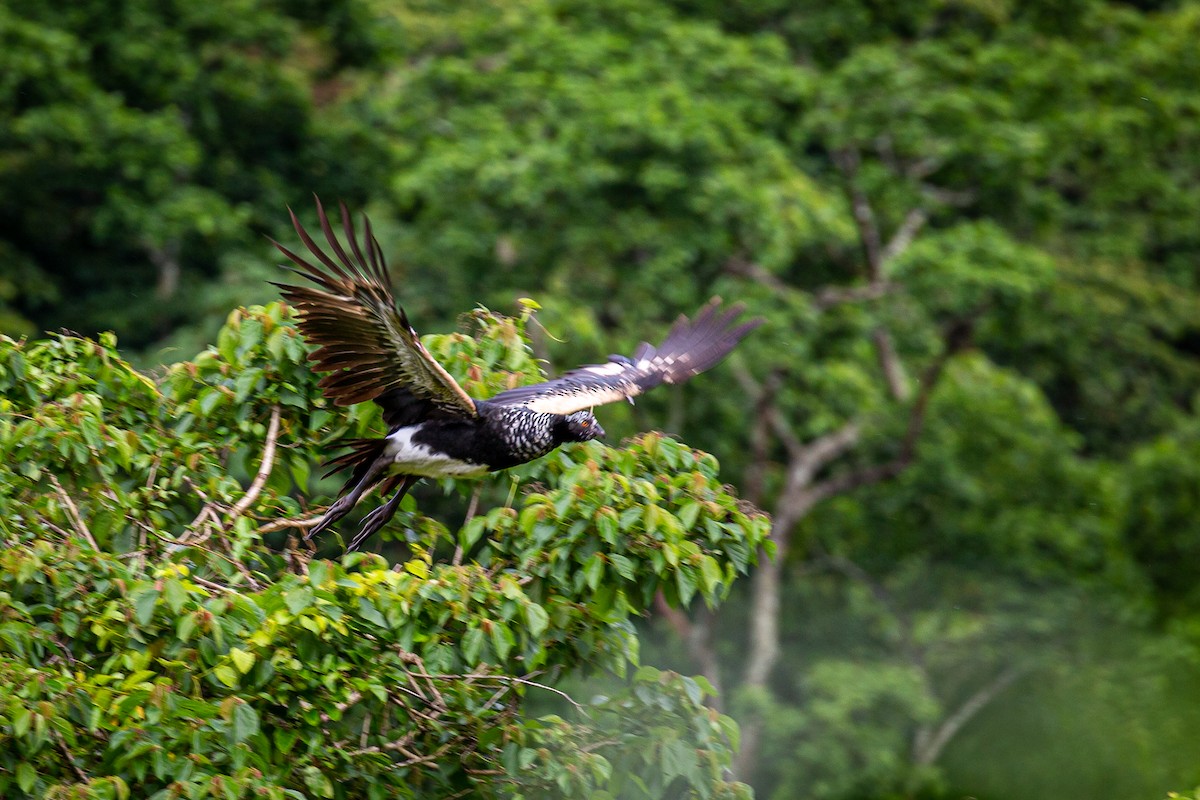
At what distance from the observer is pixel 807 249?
1193 cm

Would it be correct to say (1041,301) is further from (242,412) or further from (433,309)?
(242,412)

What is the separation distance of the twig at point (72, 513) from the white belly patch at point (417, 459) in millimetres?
905

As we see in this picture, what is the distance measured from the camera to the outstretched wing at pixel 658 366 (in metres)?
4.88

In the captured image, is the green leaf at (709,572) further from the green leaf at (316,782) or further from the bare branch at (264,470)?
the bare branch at (264,470)

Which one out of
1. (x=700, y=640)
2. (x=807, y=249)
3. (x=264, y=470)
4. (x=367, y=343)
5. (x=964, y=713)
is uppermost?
(x=367, y=343)

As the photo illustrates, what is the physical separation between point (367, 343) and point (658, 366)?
65.6 inches

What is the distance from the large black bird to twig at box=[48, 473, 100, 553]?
64cm

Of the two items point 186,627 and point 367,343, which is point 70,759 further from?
point 367,343

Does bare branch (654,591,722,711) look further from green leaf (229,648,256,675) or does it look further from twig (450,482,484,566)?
green leaf (229,648,256,675)

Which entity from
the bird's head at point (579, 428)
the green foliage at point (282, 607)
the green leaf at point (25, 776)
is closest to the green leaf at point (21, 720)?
the green foliage at point (282, 607)

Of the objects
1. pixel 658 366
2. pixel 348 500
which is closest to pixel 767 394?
pixel 658 366

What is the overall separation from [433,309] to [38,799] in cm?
784

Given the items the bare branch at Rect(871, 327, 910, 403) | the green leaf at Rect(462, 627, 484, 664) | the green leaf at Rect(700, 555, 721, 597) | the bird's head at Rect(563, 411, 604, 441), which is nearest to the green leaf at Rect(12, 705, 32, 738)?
the green leaf at Rect(462, 627, 484, 664)

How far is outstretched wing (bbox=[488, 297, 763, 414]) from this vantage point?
488 centimetres
